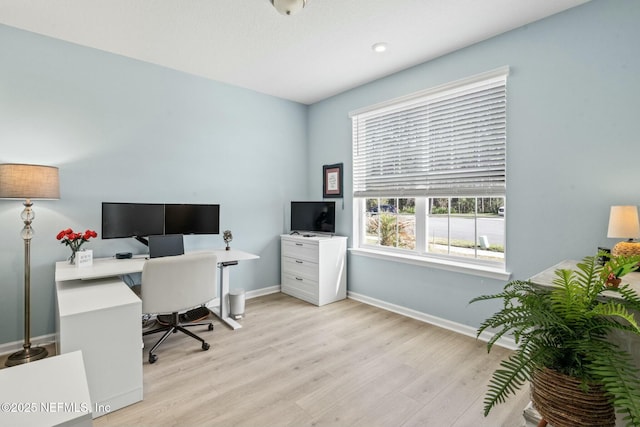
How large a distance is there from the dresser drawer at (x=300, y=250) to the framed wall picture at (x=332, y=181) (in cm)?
78

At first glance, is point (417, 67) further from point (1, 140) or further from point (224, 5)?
point (1, 140)

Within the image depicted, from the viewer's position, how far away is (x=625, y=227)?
1862mm

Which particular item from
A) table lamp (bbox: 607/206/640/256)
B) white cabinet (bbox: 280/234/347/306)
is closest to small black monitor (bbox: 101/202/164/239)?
white cabinet (bbox: 280/234/347/306)

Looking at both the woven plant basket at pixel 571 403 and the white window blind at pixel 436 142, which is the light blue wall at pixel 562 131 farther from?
the woven plant basket at pixel 571 403

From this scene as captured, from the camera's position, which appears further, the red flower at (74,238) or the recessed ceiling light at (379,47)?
the recessed ceiling light at (379,47)

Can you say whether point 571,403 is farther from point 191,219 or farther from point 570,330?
point 191,219

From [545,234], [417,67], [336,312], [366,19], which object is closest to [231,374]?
[336,312]

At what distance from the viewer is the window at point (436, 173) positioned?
2.76 meters

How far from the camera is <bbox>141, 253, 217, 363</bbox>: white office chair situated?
229 cm

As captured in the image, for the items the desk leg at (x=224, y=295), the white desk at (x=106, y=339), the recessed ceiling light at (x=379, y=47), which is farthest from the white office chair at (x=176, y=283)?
the recessed ceiling light at (x=379, y=47)

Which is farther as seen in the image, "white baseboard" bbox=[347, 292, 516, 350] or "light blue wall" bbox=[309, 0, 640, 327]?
"white baseboard" bbox=[347, 292, 516, 350]

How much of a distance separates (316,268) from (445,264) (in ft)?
4.72

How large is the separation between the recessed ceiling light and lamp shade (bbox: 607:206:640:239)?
6.98 ft

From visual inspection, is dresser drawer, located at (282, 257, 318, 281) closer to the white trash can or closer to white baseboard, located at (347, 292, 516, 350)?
white baseboard, located at (347, 292, 516, 350)
